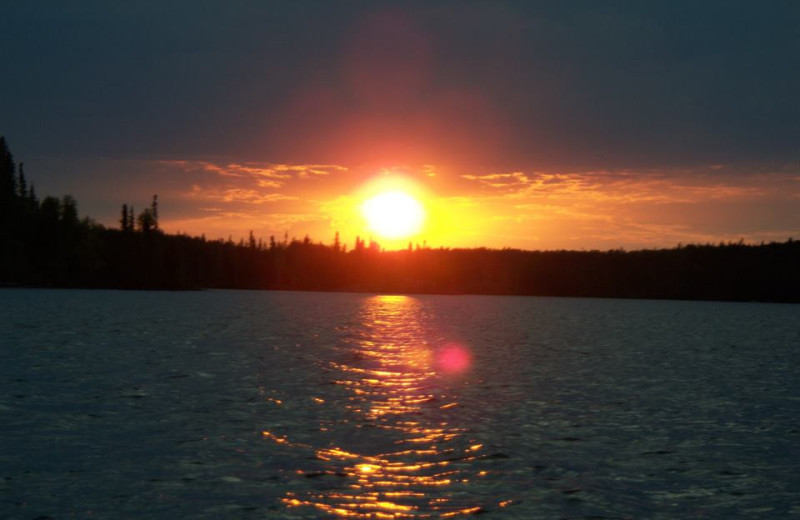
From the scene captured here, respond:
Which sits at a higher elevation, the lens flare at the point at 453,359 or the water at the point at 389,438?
the water at the point at 389,438

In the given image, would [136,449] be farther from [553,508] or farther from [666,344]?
[666,344]

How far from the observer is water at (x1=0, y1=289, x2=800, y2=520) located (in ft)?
57.9

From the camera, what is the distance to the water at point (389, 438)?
17641mm

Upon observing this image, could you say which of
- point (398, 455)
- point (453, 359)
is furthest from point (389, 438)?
point (453, 359)

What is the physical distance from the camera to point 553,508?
17.2 meters

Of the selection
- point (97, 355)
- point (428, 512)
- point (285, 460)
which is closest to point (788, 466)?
point (428, 512)

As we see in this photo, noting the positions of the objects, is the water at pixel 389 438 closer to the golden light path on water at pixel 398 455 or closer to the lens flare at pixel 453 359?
the golden light path on water at pixel 398 455

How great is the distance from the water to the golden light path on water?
9cm

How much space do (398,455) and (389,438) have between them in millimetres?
2569

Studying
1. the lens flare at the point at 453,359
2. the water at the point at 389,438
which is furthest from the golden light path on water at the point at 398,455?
the lens flare at the point at 453,359

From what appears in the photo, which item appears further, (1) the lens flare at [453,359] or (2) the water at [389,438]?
(1) the lens flare at [453,359]

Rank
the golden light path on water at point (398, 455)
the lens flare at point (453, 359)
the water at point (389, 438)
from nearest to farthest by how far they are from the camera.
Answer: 1. the golden light path on water at point (398, 455)
2. the water at point (389, 438)
3. the lens flare at point (453, 359)

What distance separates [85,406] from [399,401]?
13.8 meters

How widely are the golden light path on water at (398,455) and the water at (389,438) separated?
9cm
